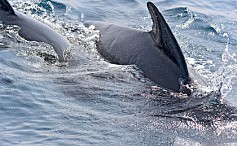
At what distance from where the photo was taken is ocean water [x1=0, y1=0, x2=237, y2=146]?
573cm

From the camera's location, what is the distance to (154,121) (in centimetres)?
625

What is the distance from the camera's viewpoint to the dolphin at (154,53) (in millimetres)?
7320

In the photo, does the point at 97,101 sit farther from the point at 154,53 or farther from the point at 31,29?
the point at 31,29

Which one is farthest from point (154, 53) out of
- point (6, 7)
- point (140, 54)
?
point (6, 7)

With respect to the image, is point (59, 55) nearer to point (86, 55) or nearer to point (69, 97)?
point (86, 55)

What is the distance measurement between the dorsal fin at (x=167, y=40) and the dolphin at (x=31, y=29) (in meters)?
2.32

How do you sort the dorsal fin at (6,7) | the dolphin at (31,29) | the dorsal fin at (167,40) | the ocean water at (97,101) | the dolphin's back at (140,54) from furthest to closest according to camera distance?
the dorsal fin at (6,7), the dolphin at (31,29), the dolphin's back at (140,54), the dorsal fin at (167,40), the ocean water at (97,101)

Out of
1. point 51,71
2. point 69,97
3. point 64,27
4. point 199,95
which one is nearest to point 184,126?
point 199,95

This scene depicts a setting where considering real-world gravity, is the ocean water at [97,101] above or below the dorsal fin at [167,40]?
below

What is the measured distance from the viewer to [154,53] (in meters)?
7.86

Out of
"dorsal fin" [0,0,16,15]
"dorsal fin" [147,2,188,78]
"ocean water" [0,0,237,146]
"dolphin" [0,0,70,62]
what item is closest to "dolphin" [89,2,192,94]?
"dorsal fin" [147,2,188,78]

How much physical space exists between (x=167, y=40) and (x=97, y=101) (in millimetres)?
1366

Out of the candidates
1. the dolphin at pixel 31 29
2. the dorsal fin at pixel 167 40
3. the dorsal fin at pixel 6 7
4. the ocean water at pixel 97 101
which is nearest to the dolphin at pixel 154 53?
the dorsal fin at pixel 167 40

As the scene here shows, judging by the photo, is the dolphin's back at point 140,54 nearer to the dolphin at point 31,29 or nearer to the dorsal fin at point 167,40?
the dorsal fin at point 167,40
